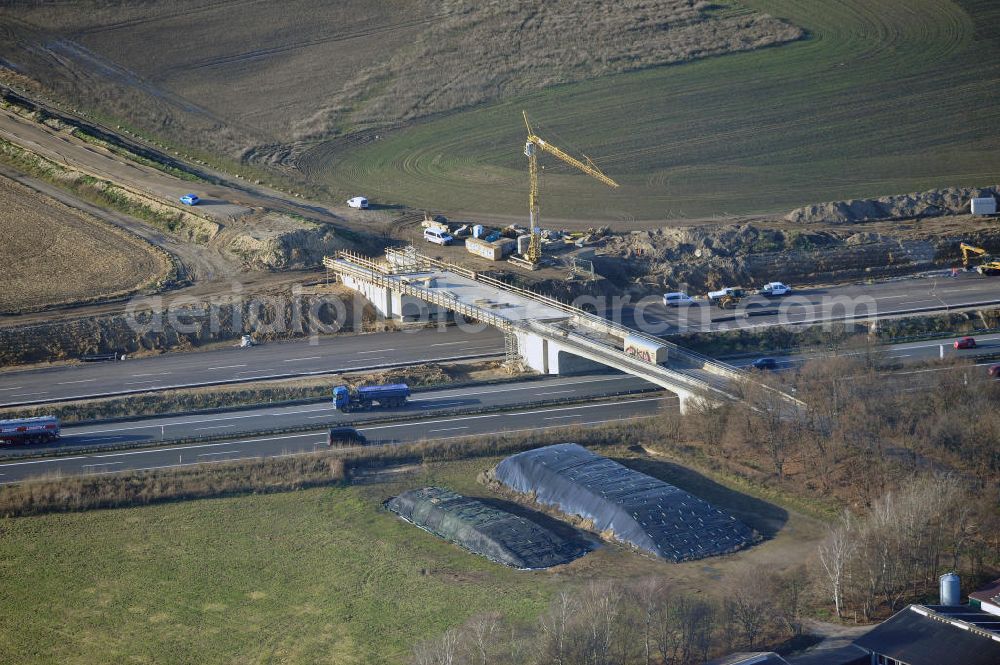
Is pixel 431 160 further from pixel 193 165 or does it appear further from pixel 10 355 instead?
pixel 10 355

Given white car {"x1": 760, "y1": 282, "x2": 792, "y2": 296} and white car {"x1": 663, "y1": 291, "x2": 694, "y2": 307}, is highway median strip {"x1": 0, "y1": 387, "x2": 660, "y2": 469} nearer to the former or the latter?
white car {"x1": 663, "y1": 291, "x2": 694, "y2": 307}

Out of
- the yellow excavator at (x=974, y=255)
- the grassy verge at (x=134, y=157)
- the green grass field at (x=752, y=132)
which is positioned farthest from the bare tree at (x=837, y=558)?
the grassy verge at (x=134, y=157)

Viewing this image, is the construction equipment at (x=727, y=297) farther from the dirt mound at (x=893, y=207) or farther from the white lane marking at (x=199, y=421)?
the white lane marking at (x=199, y=421)

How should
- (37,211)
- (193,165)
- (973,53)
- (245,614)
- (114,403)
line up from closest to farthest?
(245,614) → (114,403) → (37,211) → (193,165) → (973,53)

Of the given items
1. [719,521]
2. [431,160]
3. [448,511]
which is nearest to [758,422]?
[719,521]

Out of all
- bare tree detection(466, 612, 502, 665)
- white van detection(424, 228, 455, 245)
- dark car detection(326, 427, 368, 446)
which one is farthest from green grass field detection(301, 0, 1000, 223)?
bare tree detection(466, 612, 502, 665)

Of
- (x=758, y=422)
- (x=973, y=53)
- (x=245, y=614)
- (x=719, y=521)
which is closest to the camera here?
(x=245, y=614)
